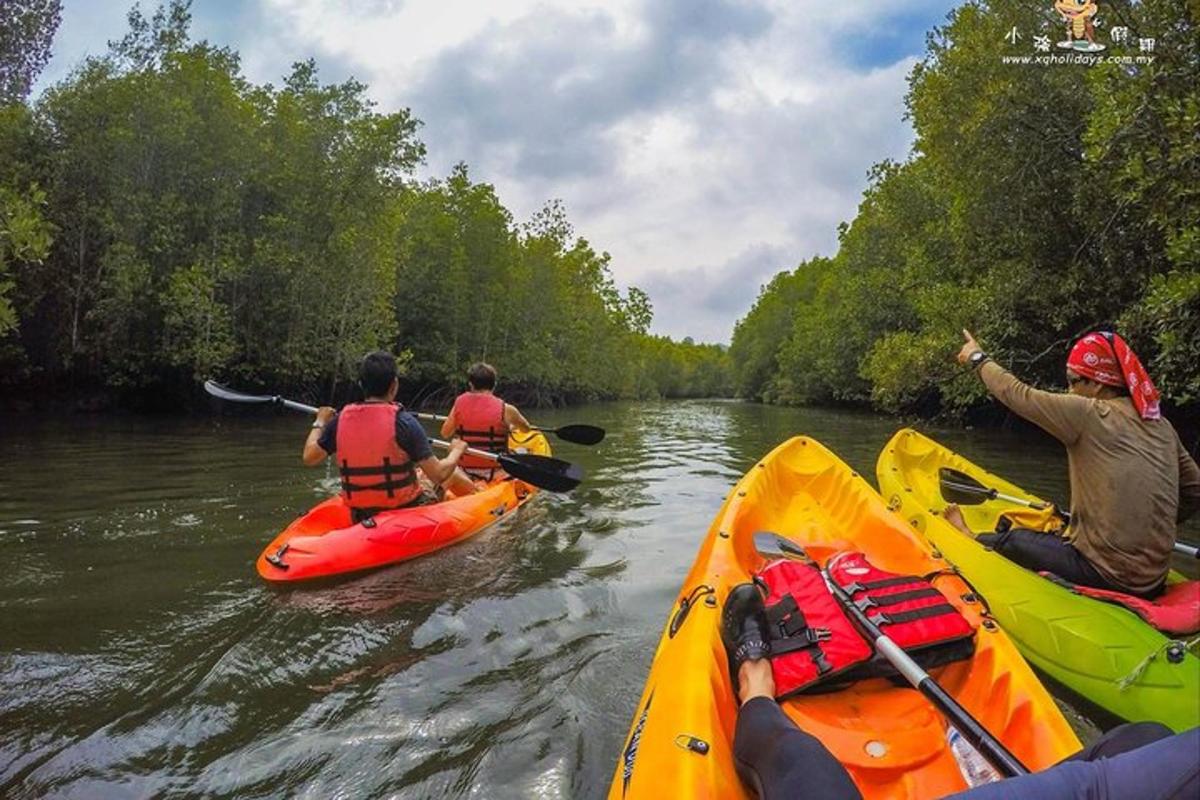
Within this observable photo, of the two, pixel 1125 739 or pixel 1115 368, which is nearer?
pixel 1125 739

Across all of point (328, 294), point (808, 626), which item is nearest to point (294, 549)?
point (808, 626)

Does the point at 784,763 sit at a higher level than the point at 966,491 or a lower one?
lower

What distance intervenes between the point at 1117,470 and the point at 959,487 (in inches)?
112

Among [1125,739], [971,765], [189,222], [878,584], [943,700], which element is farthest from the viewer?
[189,222]

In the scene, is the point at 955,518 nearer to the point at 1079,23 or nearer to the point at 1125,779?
the point at 1125,779

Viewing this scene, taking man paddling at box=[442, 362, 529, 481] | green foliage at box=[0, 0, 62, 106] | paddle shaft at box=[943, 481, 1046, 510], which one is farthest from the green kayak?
green foliage at box=[0, 0, 62, 106]

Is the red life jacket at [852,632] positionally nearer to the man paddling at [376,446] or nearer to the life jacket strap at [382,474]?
the man paddling at [376,446]

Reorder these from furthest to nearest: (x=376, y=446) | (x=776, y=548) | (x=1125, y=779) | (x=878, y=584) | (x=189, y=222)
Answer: (x=189, y=222) < (x=376, y=446) < (x=776, y=548) < (x=878, y=584) < (x=1125, y=779)

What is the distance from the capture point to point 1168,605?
3.04 meters

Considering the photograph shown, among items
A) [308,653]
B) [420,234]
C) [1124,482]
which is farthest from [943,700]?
[420,234]

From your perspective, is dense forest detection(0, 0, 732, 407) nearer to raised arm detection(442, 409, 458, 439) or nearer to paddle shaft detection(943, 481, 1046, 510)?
raised arm detection(442, 409, 458, 439)

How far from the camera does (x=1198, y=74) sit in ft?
19.9

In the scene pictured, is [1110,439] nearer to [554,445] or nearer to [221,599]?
[221,599]

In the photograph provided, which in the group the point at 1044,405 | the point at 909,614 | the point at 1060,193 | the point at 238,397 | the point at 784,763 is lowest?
the point at 784,763
